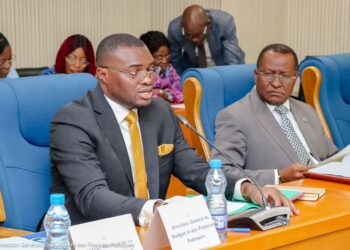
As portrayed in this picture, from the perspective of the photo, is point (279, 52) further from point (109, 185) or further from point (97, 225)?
point (97, 225)

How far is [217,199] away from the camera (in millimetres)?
2219

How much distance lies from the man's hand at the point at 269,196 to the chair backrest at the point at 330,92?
1.80 m

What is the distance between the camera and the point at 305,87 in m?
4.43

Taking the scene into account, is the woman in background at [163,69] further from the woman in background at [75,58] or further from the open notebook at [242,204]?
the open notebook at [242,204]

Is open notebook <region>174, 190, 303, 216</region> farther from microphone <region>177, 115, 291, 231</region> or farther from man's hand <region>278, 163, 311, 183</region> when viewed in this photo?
man's hand <region>278, 163, 311, 183</region>

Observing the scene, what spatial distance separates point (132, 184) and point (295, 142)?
109 centimetres

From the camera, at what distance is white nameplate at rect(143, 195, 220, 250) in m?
1.90

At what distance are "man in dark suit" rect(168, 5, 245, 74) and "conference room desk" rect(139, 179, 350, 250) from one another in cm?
352

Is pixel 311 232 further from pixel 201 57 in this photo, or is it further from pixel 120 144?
pixel 201 57

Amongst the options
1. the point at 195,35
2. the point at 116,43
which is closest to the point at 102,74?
the point at 116,43

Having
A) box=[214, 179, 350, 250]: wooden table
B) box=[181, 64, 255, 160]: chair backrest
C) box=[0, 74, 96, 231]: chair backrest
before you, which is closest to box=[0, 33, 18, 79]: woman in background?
box=[181, 64, 255, 160]: chair backrest

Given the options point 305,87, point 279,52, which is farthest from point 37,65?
point 279,52

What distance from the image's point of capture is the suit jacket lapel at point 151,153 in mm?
2703

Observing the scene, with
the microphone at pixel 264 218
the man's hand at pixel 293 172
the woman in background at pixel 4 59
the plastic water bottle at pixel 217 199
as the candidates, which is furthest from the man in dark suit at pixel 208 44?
the microphone at pixel 264 218
